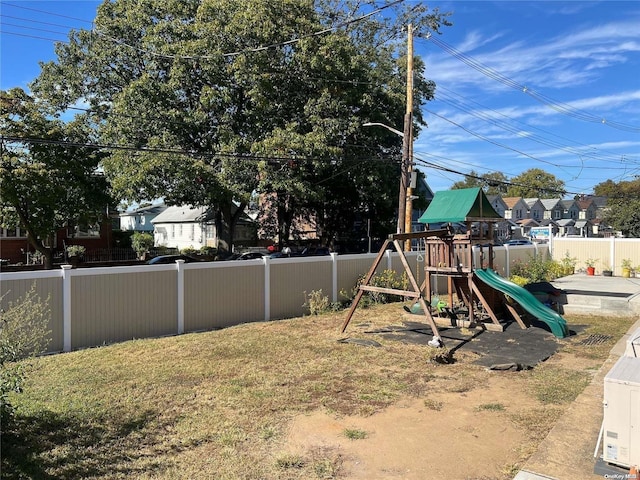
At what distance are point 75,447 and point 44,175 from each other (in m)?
19.3

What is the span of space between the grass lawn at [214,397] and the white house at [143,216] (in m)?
42.6

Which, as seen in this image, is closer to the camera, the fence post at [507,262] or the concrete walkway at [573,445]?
the concrete walkway at [573,445]

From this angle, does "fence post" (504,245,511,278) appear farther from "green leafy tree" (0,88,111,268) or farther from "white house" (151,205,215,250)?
"white house" (151,205,215,250)

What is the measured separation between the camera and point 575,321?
435 inches

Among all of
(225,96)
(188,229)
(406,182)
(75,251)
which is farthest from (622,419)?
(188,229)

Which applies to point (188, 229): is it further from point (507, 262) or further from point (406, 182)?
point (406, 182)

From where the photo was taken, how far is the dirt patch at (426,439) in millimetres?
3787

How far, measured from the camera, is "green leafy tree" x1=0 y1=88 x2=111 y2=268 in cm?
1950

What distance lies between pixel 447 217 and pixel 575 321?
397cm

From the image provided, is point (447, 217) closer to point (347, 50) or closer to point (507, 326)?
point (507, 326)

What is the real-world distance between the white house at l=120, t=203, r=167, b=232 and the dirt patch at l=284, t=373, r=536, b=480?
4656 cm

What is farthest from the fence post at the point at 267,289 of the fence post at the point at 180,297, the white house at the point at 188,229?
the white house at the point at 188,229

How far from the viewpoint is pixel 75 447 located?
4.01 meters

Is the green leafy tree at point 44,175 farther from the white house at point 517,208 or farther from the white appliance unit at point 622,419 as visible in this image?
the white house at point 517,208
